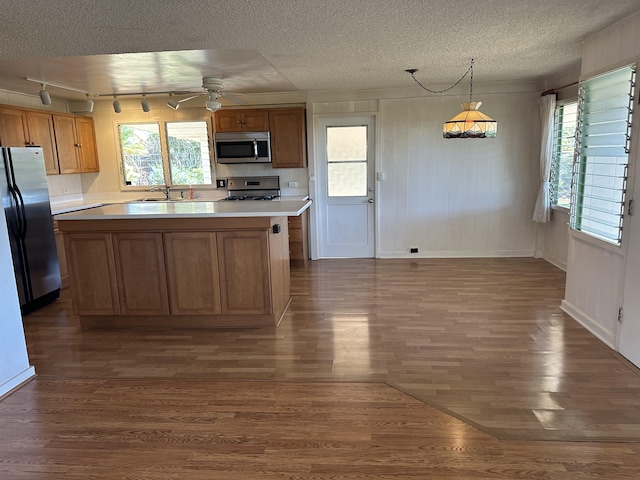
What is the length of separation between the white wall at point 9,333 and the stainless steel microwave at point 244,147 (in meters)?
3.33

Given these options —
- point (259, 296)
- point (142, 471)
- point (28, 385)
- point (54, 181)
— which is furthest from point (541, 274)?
point (54, 181)

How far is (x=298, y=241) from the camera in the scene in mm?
5766

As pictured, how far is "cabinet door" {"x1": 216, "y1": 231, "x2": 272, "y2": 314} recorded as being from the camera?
3.56m

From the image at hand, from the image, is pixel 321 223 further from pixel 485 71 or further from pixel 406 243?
pixel 485 71

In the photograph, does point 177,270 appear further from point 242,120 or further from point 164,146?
point 164,146

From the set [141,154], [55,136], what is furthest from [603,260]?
[55,136]

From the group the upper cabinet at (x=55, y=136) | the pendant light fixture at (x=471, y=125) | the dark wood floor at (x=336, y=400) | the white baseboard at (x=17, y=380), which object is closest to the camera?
the dark wood floor at (x=336, y=400)

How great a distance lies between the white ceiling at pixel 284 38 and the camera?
8.39ft

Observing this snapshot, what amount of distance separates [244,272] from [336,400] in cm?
147

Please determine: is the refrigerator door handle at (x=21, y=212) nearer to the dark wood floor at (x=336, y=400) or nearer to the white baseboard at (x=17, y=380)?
the dark wood floor at (x=336, y=400)

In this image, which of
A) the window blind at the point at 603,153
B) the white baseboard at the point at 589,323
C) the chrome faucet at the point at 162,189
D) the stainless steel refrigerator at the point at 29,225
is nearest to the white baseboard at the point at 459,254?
the white baseboard at the point at 589,323

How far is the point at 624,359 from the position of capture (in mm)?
2945

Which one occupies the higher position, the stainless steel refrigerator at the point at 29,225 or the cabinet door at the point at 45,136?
the cabinet door at the point at 45,136

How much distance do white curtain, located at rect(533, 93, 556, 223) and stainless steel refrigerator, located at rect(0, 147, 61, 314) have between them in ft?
19.0
